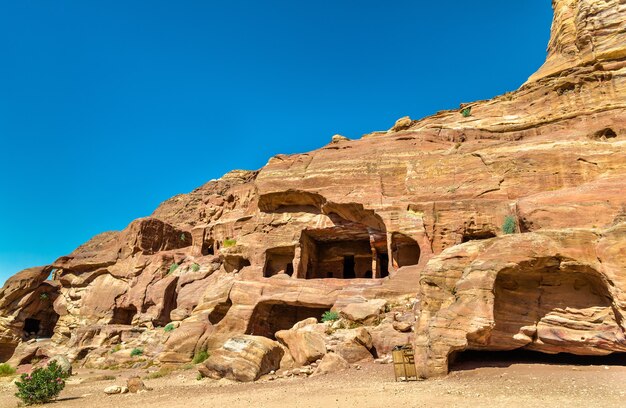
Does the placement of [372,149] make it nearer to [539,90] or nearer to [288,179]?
[288,179]

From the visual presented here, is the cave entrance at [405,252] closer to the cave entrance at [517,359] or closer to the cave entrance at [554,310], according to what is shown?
the cave entrance at [517,359]

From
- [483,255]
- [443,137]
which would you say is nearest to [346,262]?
[443,137]

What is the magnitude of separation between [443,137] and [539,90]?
723 cm

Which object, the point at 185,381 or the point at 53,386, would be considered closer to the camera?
the point at 53,386

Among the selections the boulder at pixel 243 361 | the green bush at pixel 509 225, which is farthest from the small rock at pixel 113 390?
the green bush at pixel 509 225

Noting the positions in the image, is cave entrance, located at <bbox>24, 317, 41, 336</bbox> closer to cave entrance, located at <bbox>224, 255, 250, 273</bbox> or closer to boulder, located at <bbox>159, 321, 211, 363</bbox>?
cave entrance, located at <bbox>224, 255, 250, 273</bbox>

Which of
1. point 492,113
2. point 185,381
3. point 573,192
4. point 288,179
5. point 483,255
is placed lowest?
point 185,381

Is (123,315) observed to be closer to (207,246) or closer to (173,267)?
(173,267)

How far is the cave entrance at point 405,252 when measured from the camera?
2520cm

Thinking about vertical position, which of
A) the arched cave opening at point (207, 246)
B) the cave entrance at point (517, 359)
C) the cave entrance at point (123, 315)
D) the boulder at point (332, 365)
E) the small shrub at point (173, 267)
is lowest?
the boulder at point (332, 365)

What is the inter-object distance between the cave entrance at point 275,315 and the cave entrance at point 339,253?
14.6ft

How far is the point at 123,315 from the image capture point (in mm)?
37938

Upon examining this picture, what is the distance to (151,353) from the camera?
25562mm

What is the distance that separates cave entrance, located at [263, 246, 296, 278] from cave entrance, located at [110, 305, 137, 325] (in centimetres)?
1616
